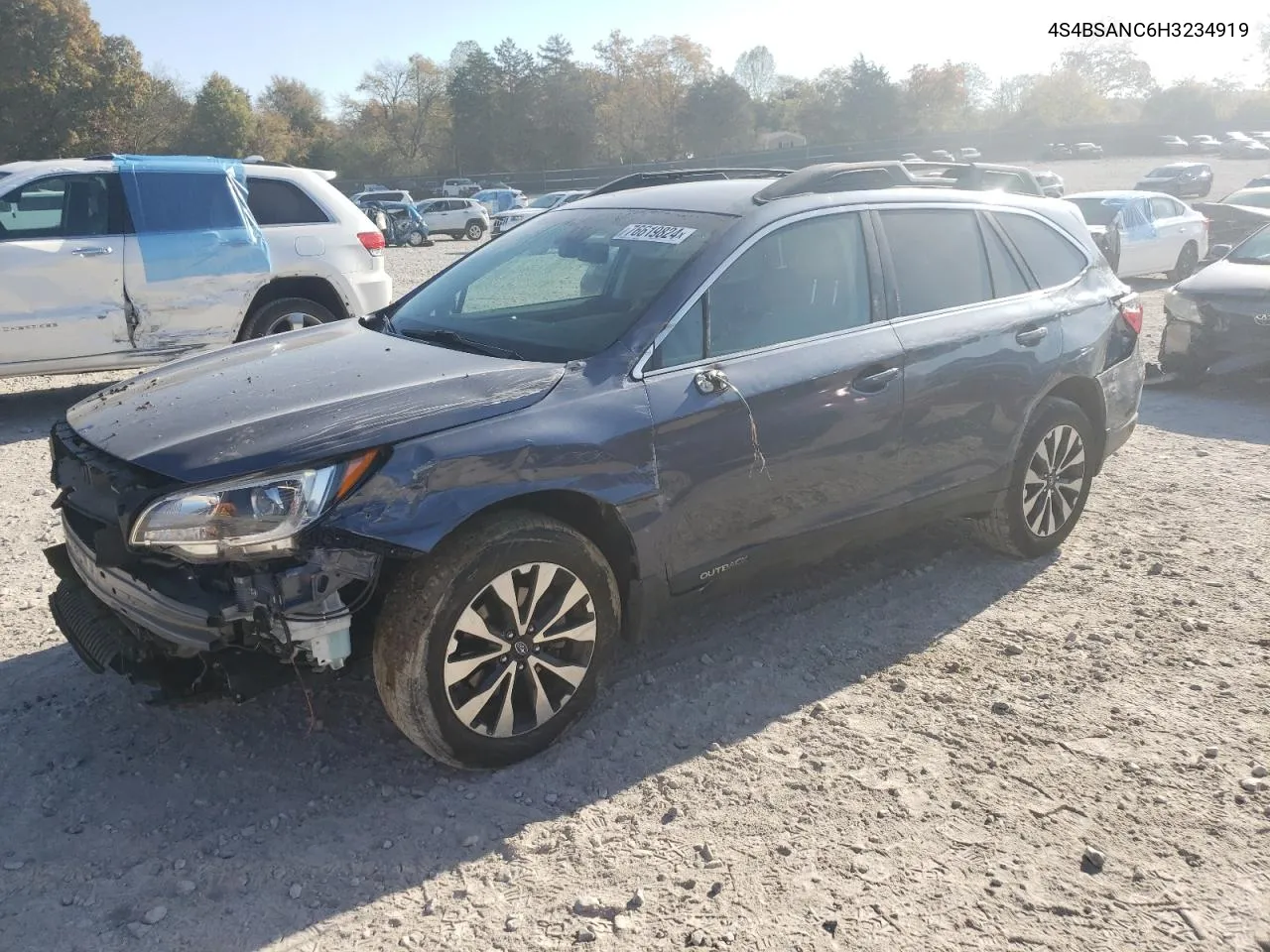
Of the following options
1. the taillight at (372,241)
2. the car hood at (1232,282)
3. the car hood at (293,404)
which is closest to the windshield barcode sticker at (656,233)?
the car hood at (293,404)

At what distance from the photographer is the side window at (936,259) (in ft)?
14.2

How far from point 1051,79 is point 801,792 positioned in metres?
103

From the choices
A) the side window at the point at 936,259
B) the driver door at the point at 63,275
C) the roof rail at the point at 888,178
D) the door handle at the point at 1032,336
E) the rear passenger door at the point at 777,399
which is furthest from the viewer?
the driver door at the point at 63,275

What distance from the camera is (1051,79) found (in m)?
93.0

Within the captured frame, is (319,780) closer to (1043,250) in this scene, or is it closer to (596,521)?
(596,521)

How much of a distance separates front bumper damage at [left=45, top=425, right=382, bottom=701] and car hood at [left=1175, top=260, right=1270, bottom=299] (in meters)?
8.34

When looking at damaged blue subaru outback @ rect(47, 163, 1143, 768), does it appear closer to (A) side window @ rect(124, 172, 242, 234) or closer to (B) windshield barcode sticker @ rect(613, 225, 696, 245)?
(B) windshield barcode sticker @ rect(613, 225, 696, 245)

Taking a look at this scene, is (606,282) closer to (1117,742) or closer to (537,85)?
(1117,742)

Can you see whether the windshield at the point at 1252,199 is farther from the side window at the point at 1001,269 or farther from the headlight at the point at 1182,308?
the side window at the point at 1001,269

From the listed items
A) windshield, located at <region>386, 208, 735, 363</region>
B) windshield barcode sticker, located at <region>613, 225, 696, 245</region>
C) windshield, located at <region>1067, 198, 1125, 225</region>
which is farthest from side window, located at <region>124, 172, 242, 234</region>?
windshield, located at <region>1067, 198, 1125, 225</region>

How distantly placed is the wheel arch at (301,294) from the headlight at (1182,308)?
708 cm

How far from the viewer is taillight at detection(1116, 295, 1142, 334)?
5.23m

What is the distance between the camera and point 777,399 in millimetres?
3758

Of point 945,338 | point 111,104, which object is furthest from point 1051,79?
point 945,338
